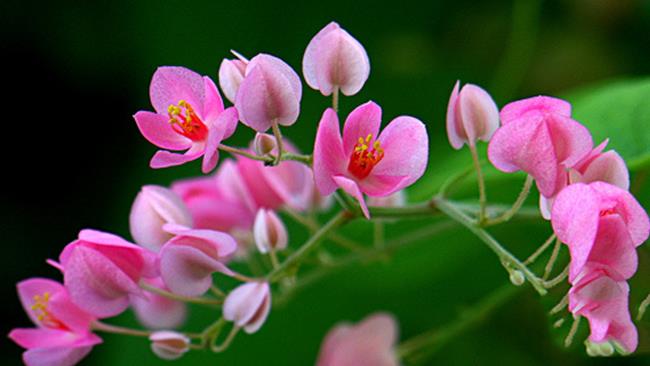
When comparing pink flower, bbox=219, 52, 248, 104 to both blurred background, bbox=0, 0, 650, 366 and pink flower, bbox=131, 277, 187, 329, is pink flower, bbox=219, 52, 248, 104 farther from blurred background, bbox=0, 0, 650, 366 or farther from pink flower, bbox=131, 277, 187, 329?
blurred background, bbox=0, 0, 650, 366

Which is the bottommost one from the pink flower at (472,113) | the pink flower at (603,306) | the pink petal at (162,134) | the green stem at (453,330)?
the green stem at (453,330)

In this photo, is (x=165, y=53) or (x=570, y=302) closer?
(x=570, y=302)

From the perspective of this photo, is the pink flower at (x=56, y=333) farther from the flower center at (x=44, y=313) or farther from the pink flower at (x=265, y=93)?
the pink flower at (x=265, y=93)

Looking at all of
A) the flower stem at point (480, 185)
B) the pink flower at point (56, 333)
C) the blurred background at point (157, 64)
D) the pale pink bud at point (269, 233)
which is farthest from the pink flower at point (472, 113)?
the blurred background at point (157, 64)

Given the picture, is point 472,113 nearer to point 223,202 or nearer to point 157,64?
point 223,202

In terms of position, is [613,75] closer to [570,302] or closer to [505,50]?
[505,50]

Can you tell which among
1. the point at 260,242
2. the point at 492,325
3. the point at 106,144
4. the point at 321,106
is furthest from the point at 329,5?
the point at 260,242

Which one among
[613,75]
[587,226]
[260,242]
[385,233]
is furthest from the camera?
[613,75]
